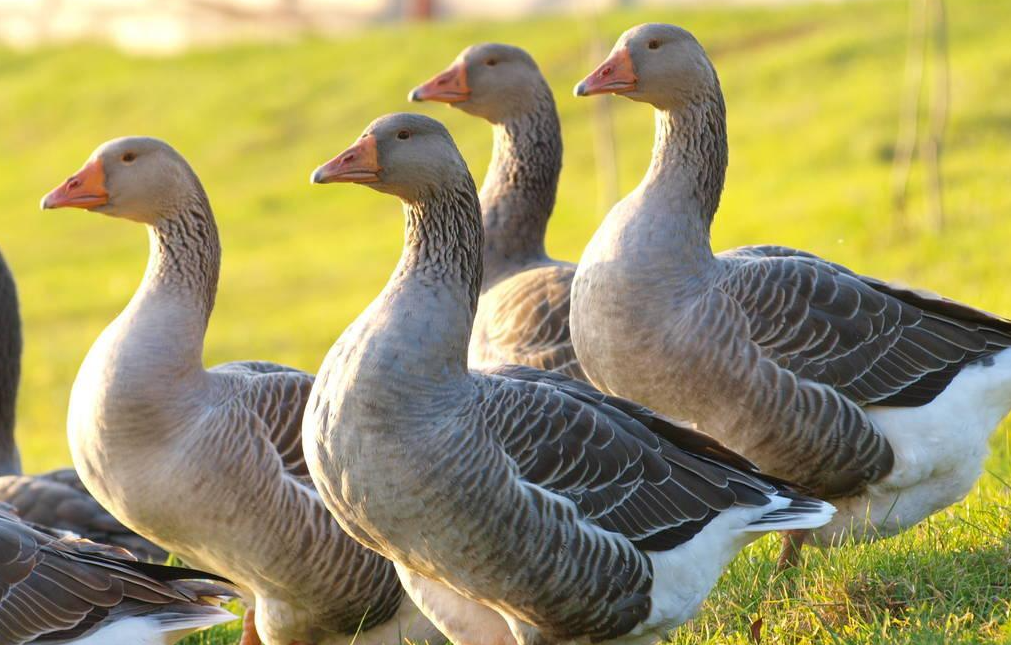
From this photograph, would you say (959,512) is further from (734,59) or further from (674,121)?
(734,59)

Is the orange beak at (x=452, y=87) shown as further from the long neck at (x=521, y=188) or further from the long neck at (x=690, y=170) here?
the long neck at (x=690, y=170)

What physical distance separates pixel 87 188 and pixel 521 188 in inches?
100

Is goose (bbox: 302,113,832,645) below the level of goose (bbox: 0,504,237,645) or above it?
above

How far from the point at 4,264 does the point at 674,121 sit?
4.59 metres

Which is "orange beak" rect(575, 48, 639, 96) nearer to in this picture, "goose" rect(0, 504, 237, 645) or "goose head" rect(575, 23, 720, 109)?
"goose head" rect(575, 23, 720, 109)

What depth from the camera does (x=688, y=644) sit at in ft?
17.1

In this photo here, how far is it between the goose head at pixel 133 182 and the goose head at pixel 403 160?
1301 millimetres

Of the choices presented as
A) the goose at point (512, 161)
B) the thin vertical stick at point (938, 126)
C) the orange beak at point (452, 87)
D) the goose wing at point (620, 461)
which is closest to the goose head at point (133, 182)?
the goose at point (512, 161)

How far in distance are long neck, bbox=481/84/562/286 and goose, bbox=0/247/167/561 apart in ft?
8.50

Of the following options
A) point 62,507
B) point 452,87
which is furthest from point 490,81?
point 62,507

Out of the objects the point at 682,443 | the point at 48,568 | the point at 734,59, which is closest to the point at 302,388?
the point at 48,568

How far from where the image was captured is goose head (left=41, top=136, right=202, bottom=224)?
601 cm

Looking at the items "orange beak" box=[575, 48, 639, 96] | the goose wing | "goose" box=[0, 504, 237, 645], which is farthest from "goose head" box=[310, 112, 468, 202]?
"goose" box=[0, 504, 237, 645]

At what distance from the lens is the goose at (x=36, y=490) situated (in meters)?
7.57
